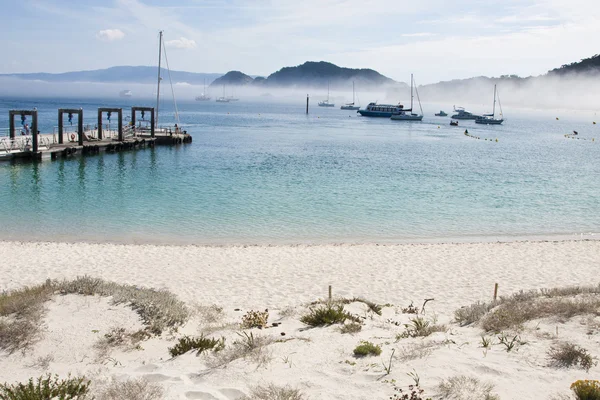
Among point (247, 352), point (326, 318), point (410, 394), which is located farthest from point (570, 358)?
point (247, 352)

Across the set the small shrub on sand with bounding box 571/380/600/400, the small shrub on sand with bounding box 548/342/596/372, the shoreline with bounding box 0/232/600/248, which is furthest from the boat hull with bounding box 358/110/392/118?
the small shrub on sand with bounding box 571/380/600/400

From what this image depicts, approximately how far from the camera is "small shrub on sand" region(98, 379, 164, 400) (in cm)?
589

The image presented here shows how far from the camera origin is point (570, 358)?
6.74 metres

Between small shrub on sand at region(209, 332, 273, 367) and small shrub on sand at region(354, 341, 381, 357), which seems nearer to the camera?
small shrub on sand at region(209, 332, 273, 367)

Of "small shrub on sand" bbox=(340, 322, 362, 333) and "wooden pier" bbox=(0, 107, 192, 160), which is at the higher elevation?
"wooden pier" bbox=(0, 107, 192, 160)

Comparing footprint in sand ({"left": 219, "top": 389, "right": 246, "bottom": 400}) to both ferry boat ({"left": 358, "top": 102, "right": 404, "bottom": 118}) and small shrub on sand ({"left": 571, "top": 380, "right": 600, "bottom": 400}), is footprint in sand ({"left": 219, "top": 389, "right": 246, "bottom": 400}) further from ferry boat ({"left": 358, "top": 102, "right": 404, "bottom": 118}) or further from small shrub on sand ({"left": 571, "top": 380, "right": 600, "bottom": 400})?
ferry boat ({"left": 358, "top": 102, "right": 404, "bottom": 118})

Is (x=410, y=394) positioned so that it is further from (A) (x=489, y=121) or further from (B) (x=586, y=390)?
(A) (x=489, y=121)

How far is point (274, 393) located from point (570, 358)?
4009 mm

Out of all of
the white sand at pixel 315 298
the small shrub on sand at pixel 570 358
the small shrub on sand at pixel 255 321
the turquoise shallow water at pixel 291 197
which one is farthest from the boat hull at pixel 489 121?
the small shrub on sand at pixel 570 358

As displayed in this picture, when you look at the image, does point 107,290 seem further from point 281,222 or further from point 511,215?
point 511,215

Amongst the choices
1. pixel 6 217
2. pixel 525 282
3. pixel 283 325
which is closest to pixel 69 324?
pixel 283 325

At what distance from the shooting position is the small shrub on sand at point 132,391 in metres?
5.89

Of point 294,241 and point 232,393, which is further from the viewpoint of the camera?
point 294,241

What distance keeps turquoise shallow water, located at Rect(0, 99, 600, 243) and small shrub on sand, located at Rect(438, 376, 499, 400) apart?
1379cm
